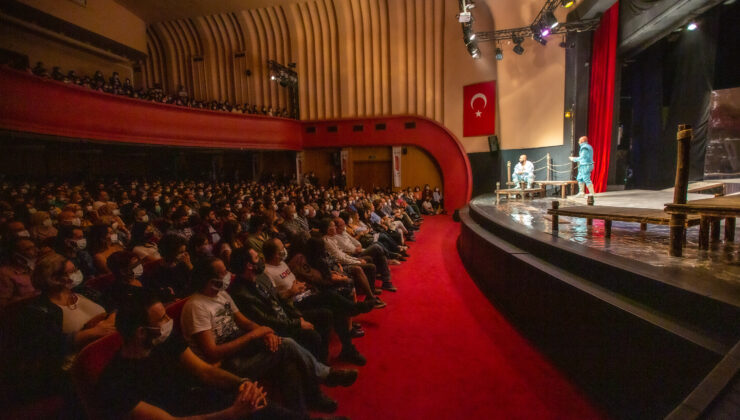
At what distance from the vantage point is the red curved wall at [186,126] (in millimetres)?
5863

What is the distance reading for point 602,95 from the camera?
7812 millimetres

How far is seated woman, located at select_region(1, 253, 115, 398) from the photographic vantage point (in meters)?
1.56

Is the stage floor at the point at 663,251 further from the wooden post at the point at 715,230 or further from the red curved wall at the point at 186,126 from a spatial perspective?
the red curved wall at the point at 186,126

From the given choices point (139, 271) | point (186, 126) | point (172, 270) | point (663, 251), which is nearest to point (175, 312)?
point (172, 270)

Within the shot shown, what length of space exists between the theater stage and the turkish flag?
8149mm

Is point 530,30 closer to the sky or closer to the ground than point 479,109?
closer to the sky

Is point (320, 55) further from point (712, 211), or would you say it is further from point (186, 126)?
point (712, 211)

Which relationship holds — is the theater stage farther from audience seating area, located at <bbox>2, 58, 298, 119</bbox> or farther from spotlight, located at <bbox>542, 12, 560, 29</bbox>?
audience seating area, located at <bbox>2, 58, 298, 119</bbox>

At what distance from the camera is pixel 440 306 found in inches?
142

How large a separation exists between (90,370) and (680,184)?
12.2ft

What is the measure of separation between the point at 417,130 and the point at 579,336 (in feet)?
34.8

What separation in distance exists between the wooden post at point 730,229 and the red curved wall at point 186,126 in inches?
338

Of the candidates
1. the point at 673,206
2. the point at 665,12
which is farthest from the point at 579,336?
the point at 665,12

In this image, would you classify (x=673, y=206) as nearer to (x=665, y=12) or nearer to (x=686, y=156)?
(x=686, y=156)
